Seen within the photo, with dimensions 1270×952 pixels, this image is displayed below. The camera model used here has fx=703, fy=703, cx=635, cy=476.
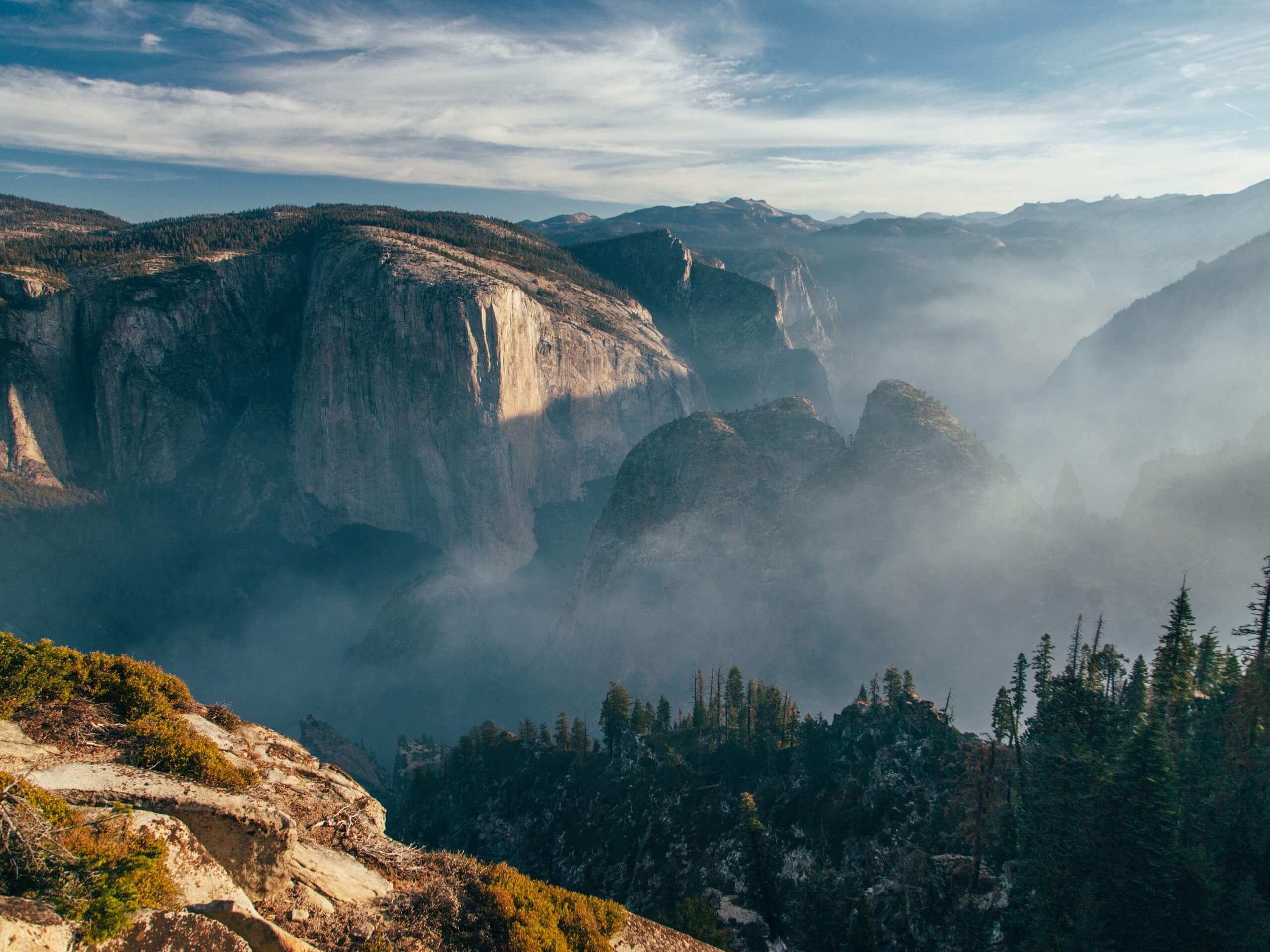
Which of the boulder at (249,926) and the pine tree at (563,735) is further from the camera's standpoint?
the pine tree at (563,735)

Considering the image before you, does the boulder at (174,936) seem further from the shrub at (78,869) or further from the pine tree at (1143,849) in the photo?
the pine tree at (1143,849)

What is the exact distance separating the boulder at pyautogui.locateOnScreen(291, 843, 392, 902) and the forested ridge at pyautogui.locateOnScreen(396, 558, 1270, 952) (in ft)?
91.2

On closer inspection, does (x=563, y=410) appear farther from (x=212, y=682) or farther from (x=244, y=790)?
(x=244, y=790)

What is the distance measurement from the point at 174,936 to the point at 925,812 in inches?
1957

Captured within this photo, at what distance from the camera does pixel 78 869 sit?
39.5ft

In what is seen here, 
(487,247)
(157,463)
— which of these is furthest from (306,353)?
(487,247)

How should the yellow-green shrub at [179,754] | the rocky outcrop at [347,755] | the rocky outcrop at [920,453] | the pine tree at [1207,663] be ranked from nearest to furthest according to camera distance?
the yellow-green shrub at [179,754] → the pine tree at [1207,663] → the rocky outcrop at [347,755] → the rocky outcrop at [920,453]

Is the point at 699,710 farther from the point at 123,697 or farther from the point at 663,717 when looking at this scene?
the point at 123,697

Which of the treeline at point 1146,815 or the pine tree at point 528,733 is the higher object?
the treeline at point 1146,815

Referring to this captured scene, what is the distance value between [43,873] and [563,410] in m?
147

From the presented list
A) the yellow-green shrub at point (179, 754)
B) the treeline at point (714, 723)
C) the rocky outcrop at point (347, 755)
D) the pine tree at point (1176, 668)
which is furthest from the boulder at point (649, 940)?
the rocky outcrop at point (347, 755)

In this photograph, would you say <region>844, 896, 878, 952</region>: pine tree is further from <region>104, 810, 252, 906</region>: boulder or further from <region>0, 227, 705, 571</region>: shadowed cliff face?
<region>0, 227, 705, 571</region>: shadowed cliff face

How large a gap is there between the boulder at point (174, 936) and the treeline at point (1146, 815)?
1236 inches

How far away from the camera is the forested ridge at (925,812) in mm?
29484
